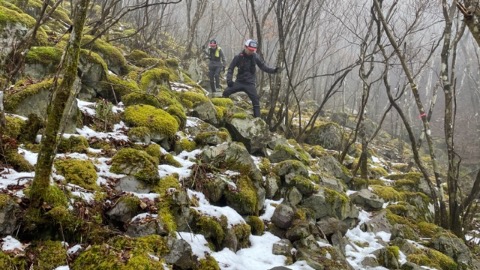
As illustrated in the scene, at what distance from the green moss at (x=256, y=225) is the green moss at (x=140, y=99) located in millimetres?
2607

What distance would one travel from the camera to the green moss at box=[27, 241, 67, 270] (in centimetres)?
245

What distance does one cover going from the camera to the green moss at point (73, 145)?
12.5ft

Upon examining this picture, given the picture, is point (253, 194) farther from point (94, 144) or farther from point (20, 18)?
point (20, 18)

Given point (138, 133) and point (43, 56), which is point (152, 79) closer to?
point (43, 56)

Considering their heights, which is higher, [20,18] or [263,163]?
[20,18]

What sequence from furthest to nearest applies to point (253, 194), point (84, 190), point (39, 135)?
point (253, 194) → point (39, 135) → point (84, 190)

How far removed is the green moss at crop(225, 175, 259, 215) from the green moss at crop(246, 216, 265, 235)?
0.10 meters

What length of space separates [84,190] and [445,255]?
5405 mm

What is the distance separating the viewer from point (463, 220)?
6.53 metres

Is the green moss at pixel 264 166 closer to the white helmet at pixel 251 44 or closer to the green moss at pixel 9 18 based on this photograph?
the white helmet at pixel 251 44

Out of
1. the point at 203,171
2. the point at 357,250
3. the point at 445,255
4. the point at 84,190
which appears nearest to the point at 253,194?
the point at 203,171

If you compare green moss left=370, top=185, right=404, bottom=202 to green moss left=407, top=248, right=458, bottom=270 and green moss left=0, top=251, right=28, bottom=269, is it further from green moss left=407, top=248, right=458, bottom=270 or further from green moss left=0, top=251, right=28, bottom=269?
green moss left=0, top=251, right=28, bottom=269

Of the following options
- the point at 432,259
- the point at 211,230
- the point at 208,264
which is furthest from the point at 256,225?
the point at 432,259

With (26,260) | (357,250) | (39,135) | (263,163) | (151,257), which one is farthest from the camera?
(263,163)
